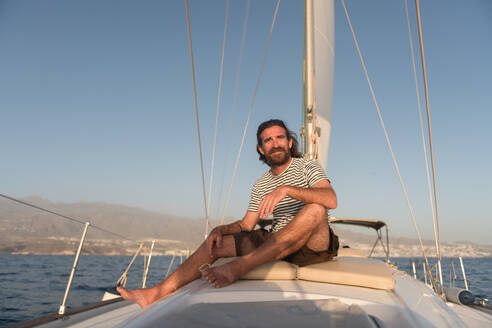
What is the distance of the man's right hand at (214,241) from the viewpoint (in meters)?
1.87

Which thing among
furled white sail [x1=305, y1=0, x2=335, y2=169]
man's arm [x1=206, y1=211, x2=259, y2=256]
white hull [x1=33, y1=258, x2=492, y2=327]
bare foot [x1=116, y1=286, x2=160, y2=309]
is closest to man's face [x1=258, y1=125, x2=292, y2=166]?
man's arm [x1=206, y1=211, x2=259, y2=256]

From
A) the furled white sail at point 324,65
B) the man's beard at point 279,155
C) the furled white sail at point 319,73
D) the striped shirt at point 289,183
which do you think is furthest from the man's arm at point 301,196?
the furled white sail at point 324,65

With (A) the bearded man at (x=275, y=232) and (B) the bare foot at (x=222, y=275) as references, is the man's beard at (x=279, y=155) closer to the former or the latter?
(A) the bearded man at (x=275, y=232)

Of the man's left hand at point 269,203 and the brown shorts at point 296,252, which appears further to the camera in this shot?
the brown shorts at point 296,252

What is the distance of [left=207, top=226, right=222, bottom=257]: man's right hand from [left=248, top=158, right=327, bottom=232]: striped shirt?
0.48 metres

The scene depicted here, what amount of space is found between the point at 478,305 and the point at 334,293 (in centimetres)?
297

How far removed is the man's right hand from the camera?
1.87 meters

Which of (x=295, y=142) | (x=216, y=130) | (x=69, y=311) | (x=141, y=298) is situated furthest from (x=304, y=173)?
(x=216, y=130)

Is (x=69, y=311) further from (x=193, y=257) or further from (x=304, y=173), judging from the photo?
(x=304, y=173)

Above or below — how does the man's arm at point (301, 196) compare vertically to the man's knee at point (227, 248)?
above

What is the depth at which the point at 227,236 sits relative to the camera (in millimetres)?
1991

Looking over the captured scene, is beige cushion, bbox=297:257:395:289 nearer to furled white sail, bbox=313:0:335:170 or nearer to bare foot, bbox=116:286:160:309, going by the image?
bare foot, bbox=116:286:160:309

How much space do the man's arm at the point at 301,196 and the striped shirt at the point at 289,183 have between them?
0.25m

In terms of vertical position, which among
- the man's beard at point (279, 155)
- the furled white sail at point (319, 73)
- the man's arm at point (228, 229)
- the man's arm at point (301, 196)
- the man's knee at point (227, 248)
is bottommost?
the man's knee at point (227, 248)
